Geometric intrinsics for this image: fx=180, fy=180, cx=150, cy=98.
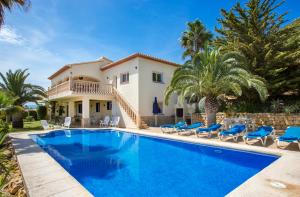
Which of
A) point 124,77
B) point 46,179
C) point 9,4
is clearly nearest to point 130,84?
point 124,77

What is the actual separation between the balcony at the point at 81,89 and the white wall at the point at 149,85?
4.44 m

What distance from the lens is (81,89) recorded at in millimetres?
19734

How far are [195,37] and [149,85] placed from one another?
40.2 feet

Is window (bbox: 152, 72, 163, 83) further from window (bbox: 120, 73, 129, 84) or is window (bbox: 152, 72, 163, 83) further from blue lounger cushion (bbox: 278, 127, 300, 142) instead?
blue lounger cushion (bbox: 278, 127, 300, 142)

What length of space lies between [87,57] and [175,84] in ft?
58.3

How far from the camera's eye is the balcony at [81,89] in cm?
1914

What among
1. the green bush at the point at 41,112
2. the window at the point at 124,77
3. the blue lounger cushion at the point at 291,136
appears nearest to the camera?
the blue lounger cushion at the point at 291,136

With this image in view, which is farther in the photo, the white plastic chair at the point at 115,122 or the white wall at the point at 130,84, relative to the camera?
the white plastic chair at the point at 115,122

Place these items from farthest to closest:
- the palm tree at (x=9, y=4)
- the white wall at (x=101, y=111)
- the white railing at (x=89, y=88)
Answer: the white wall at (x=101, y=111) → the white railing at (x=89, y=88) → the palm tree at (x=9, y=4)

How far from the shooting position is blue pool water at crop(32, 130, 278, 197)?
5348 millimetres

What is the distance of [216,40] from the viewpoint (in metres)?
18.4

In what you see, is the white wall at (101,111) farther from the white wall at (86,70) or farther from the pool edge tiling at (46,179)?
the pool edge tiling at (46,179)

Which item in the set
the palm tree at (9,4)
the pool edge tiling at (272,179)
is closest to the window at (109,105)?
the palm tree at (9,4)

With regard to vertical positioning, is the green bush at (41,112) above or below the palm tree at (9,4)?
below
